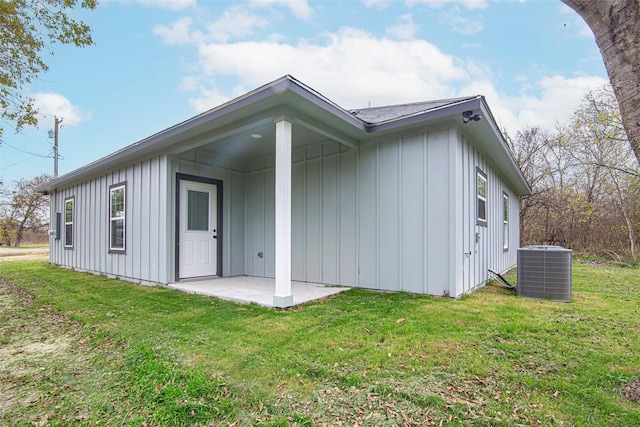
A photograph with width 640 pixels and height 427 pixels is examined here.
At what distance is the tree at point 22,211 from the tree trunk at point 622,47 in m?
25.1

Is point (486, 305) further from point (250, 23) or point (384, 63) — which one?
point (384, 63)

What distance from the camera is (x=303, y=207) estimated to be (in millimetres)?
5918

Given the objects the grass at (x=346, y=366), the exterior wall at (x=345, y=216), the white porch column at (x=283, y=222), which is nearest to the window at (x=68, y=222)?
the exterior wall at (x=345, y=216)

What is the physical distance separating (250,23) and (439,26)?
4.49 metres

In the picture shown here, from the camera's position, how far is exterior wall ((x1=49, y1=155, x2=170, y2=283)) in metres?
5.82

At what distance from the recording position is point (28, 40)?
5.09 m

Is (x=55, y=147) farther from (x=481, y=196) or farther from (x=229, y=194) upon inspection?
(x=481, y=196)

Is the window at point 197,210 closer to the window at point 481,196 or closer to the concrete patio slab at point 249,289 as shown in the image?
the concrete patio slab at point 249,289

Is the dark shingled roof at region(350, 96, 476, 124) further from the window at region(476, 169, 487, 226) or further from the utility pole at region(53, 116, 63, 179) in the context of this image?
the utility pole at region(53, 116, 63, 179)

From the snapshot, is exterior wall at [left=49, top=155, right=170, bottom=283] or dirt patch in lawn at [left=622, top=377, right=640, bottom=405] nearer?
dirt patch in lawn at [left=622, top=377, right=640, bottom=405]

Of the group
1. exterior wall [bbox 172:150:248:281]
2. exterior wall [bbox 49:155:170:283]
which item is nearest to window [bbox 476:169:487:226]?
exterior wall [bbox 172:150:248:281]

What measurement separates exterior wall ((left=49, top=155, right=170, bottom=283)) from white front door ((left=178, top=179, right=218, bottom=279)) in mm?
353

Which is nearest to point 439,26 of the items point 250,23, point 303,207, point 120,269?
point 250,23

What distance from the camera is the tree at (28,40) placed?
493 centimetres
